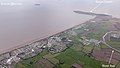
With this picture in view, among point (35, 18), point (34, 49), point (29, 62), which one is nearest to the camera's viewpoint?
point (29, 62)

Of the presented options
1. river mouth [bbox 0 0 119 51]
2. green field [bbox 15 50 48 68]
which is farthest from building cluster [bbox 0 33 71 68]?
river mouth [bbox 0 0 119 51]

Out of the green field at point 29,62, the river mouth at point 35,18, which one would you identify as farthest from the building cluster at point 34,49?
the river mouth at point 35,18

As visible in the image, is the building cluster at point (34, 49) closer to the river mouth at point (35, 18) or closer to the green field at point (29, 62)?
the green field at point (29, 62)

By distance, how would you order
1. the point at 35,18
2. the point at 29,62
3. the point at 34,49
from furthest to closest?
the point at 35,18, the point at 34,49, the point at 29,62

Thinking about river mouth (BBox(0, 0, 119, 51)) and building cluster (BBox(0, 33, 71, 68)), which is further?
river mouth (BBox(0, 0, 119, 51))

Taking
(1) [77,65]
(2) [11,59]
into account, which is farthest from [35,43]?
(1) [77,65]

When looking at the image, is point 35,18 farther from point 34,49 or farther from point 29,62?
point 29,62

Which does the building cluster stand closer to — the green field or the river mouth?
the green field

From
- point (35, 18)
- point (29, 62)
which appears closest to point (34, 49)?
point (29, 62)

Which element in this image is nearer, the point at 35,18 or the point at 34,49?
the point at 34,49
